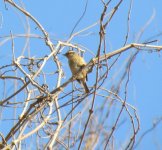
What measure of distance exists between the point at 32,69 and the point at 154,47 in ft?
2.61

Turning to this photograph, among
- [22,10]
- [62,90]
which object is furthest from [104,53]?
[22,10]

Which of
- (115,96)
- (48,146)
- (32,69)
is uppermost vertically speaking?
(32,69)

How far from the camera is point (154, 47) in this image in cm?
227

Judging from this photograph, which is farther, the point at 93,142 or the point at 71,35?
the point at 71,35

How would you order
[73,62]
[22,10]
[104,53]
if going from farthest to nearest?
[73,62] → [22,10] → [104,53]

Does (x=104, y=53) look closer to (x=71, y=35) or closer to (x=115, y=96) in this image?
(x=115, y=96)

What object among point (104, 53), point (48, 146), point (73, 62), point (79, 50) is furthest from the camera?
point (73, 62)

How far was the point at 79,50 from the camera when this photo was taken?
2826 mm

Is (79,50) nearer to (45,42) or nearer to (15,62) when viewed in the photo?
(45,42)

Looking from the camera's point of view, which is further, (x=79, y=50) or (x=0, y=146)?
(x=79, y=50)

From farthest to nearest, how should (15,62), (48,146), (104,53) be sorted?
(15,62), (104,53), (48,146)

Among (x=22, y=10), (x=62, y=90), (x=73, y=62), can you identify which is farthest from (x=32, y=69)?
(x=73, y=62)

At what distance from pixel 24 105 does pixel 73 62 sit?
1778 mm

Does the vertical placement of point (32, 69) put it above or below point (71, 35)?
below
